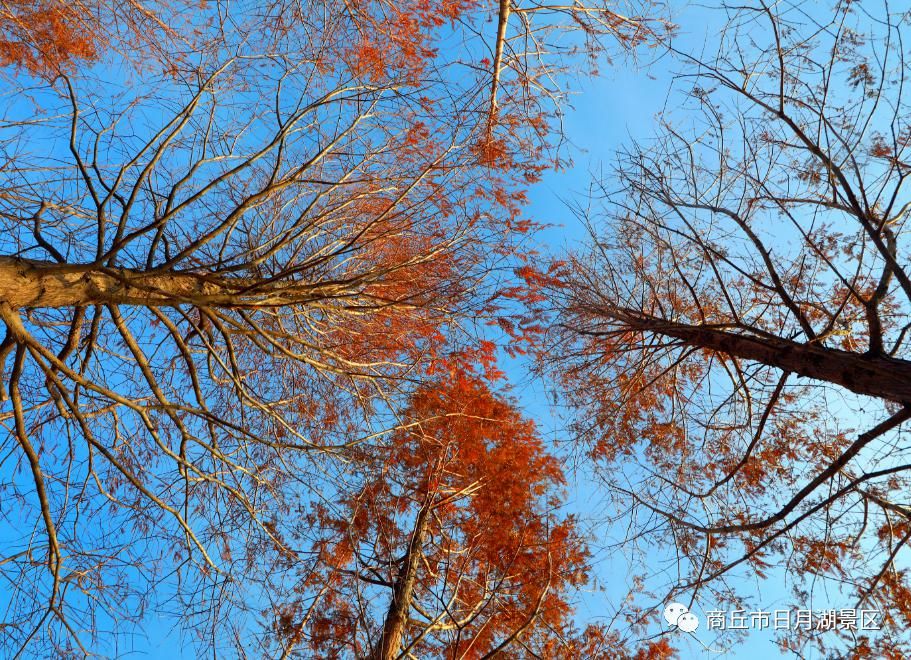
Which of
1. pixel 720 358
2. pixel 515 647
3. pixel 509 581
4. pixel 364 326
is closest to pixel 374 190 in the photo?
pixel 364 326

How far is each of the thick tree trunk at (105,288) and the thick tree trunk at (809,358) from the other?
119 inches

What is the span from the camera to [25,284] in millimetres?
3502

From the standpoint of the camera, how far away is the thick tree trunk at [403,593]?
16.4ft

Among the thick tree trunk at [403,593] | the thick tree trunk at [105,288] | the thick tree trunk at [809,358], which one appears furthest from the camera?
the thick tree trunk at [403,593]

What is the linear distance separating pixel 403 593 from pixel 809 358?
4.09 m

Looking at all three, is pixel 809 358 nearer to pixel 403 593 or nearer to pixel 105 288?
pixel 403 593

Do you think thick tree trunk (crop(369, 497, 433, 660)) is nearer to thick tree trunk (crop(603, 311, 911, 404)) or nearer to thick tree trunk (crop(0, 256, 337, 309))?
thick tree trunk (crop(0, 256, 337, 309))

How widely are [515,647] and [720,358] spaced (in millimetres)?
3626

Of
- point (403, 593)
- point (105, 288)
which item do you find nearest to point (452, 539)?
point (403, 593)

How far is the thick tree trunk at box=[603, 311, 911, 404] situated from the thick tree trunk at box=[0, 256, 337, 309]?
3.03m

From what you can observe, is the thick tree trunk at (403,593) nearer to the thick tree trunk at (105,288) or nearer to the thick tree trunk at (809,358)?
the thick tree trunk at (105,288)

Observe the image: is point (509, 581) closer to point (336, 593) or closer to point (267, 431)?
point (336, 593)

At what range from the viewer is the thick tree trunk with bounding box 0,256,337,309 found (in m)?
3.46

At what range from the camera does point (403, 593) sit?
521 centimetres
